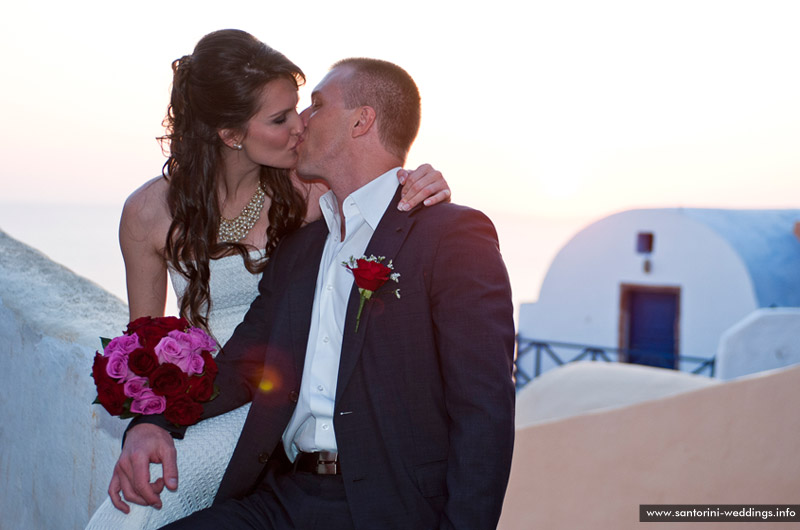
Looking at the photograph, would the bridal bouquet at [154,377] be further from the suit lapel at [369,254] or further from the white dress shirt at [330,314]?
the suit lapel at [369,254]

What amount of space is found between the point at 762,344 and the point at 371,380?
1371 centimetres

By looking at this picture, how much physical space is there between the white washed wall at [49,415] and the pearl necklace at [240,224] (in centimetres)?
84

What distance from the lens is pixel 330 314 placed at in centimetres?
305

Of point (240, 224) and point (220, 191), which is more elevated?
point (220, 191)

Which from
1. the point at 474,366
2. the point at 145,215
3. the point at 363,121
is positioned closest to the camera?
the point at 474,366

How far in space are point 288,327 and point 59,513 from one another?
1.74 m

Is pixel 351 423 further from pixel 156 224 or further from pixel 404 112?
pixel 156 224

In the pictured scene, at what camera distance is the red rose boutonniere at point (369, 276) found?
2715 millimetres

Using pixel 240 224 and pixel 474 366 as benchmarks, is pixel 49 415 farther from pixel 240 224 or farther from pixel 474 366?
pixel 474 366

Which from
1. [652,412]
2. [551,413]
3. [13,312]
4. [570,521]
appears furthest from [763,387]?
[551,413]

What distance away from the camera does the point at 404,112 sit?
3418mm

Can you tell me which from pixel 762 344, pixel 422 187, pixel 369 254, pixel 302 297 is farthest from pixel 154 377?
pixel 762 344

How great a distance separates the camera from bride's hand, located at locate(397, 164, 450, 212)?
2996 millimetres

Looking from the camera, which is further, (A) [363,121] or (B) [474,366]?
(A) [363,121]
